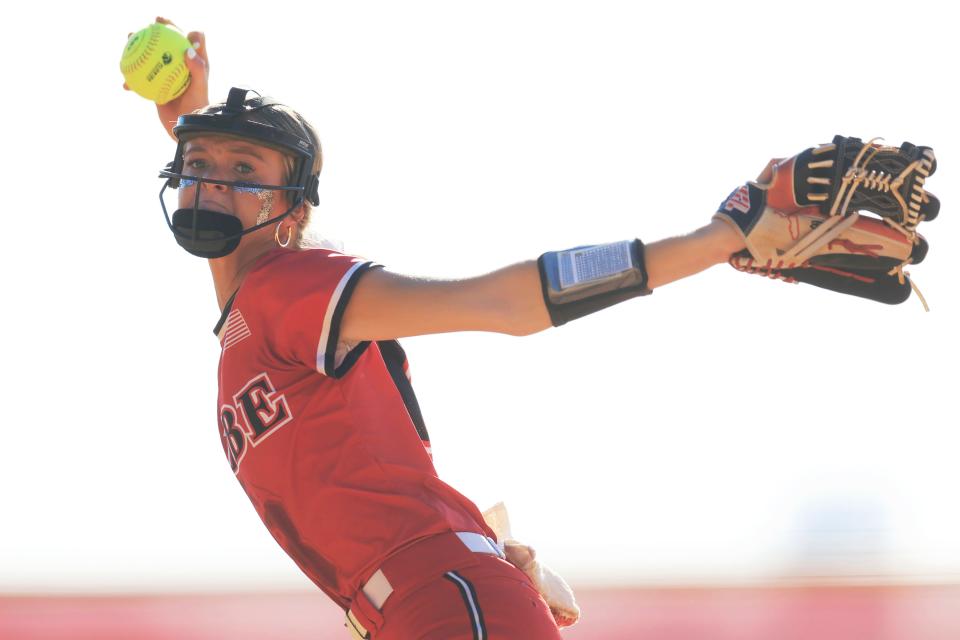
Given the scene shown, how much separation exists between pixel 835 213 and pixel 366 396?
1.07 meters

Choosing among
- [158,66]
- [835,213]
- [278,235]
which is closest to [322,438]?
[278,235]

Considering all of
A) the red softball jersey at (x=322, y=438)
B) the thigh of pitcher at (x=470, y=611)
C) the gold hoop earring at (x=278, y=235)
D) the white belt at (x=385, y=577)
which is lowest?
the thigh of pitcher at (x=470, y=611)

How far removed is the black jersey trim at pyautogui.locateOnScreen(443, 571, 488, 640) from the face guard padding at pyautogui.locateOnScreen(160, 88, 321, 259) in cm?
100

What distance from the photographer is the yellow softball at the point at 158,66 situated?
3885 millimetres

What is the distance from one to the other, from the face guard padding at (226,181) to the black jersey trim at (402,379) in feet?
1.42

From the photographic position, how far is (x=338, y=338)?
237cm

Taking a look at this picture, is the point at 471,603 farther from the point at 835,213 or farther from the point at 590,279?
the point at 835,213

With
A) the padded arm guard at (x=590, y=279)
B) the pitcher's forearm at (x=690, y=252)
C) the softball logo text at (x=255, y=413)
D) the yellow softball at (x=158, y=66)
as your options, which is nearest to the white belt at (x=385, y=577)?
the softball logo text at (x=255, y=413)

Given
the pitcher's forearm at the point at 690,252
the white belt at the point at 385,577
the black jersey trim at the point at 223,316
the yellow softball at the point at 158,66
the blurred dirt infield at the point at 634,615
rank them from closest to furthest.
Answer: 1. the pitcher's forearm at the point at 690,252
2. the white belt at the point at 385,577
3. the black jersey trim at the point at 223,316
4. the yellow softball at the point at 158,66
5. the blurred dirt infield at the point at 634,615

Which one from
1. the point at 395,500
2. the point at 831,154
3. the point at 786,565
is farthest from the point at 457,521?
the point at 786,565

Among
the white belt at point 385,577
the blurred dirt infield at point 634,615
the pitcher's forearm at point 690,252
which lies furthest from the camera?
the blurred dirt infield at point 634,615

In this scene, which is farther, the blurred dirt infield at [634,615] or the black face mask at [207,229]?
the blurred dirt infield at [634,615]

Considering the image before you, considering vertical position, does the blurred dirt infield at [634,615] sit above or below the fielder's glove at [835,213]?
below

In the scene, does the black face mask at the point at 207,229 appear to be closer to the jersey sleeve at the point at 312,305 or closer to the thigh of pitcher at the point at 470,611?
the jersey sleeve at the point at 312,305
